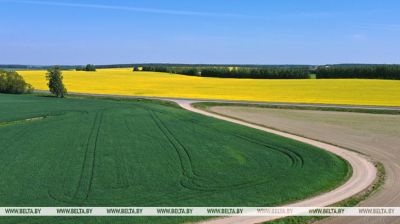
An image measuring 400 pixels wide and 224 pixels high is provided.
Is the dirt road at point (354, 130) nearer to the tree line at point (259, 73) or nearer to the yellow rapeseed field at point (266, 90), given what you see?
the yellow rapeseed field at point (266, 90)

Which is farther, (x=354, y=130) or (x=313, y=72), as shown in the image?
(x=313, y=72)

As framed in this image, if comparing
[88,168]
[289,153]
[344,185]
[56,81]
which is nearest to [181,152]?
[88,168]

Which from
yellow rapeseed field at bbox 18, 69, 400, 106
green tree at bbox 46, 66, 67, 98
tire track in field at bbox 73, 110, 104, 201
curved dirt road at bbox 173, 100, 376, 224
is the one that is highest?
green tree at bbox 46, 66, 67, 98

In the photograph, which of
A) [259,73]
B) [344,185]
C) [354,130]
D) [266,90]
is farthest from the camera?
[259,73]

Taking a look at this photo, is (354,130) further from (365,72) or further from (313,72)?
(313,72)

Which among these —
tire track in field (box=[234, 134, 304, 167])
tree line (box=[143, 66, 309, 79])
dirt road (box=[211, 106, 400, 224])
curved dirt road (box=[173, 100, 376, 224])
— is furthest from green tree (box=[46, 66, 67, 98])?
tree line (box=[143, 66, 309, 79])

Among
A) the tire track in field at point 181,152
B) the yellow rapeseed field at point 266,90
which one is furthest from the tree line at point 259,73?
the tire track in field at point 181,152

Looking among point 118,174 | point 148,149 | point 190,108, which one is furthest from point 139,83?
point 118,174

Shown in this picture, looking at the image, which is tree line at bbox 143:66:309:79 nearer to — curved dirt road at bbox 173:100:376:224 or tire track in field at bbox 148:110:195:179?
tire track in field at bbox 148:110:195:179
